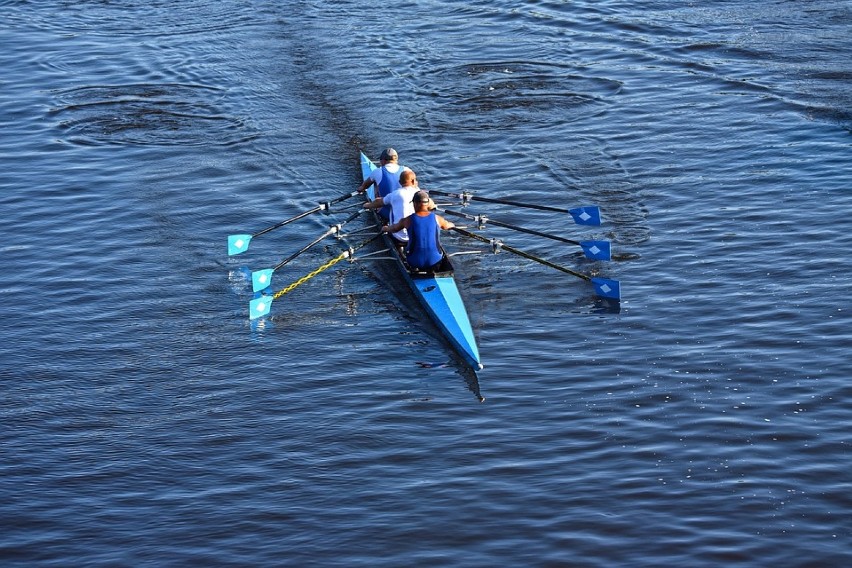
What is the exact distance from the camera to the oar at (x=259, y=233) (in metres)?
20.5

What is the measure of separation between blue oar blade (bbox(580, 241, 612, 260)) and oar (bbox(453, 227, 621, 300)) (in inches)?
14.3

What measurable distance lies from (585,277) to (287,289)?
490cm

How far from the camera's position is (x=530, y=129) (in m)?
26.6

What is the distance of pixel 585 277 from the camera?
62.9 feet

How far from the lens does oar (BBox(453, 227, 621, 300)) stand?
18562 millimetres

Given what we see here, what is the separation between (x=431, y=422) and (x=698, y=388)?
3633 millimetres

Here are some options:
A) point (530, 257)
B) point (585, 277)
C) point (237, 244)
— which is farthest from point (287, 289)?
point (585, 277)

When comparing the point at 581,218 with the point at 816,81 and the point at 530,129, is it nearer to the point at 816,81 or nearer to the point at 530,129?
the point at 530,129

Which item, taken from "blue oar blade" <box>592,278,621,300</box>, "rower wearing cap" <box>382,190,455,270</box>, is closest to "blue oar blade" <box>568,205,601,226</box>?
"blue oar blade" <box>592,278,621,300</box>

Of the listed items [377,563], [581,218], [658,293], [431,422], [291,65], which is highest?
[291,65]

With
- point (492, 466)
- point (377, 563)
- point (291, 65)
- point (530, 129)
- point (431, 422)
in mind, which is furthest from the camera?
point (291, 65)

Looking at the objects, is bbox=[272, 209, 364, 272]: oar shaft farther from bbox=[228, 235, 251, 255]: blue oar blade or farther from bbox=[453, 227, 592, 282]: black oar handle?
bbox=[453, 227, 592, 282]: black oar handle

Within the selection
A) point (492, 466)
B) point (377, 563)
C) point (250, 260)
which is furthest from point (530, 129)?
point (377, 563)

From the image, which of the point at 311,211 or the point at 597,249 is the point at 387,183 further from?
the point at 597,249
